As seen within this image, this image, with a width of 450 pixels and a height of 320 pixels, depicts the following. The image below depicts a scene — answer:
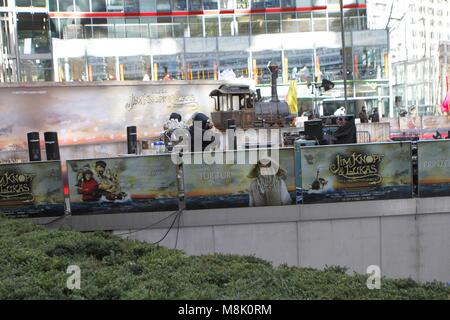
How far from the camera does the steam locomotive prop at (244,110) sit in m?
23.1

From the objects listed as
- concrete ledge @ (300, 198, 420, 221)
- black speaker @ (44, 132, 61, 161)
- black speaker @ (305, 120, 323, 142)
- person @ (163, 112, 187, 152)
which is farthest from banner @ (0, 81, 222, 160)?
concrete ledge @ (300, 198, 420, 221)

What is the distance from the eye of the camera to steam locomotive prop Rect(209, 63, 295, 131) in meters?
23.1

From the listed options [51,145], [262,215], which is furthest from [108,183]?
[51,145]

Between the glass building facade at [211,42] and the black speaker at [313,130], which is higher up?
the glass building facade at [211,42]

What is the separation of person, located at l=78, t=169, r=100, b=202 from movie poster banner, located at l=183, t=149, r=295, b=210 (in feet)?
5.44

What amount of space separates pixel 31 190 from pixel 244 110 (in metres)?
13.4

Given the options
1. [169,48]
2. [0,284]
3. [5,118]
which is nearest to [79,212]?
[0,284]

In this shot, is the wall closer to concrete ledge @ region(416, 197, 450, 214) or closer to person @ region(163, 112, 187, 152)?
concrete ledge @ region(416, 197, 450, 214)

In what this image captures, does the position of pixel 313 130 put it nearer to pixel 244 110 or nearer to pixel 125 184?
pixel 125 184

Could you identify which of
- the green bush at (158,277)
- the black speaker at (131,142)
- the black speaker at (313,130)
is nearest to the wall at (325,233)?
the green bush at (158,277)

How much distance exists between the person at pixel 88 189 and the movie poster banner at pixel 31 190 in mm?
397

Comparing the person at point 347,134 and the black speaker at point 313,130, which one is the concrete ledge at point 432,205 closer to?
the person at point 347,134

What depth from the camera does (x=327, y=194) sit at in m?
11.2

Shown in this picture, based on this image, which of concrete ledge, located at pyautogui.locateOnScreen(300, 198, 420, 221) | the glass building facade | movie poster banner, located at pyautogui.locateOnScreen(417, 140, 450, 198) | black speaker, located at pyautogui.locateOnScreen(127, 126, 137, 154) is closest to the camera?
concrete ledge, located at pyautogui.locateOnScreen(300, 198, 420, 221)
